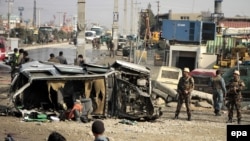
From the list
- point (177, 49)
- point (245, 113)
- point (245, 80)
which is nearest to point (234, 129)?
point (245, 113)

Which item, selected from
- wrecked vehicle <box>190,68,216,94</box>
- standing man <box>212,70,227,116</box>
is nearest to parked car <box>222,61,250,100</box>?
wrecked vehicle <box>190,68,216,94</box>

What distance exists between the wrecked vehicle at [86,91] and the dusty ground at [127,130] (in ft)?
1.48

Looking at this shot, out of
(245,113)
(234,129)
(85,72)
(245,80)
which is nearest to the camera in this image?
(234,129)

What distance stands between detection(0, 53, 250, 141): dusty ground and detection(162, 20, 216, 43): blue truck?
67.4ft

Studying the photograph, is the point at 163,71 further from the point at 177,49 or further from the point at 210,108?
the point at 177,49

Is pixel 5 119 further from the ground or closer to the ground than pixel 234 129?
closer to the ground

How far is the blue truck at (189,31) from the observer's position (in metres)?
34.2

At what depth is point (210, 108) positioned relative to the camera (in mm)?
17406

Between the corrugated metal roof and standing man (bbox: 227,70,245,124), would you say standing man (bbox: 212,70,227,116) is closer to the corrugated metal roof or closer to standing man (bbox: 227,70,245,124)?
standing man (bbox: 227,70,245,124)

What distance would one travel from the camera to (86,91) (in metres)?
13.1

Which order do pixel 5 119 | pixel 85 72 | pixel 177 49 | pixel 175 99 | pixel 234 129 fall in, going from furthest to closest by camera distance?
1. pixel 177 49
2. pixel 175 99
3. pixel 85 72
4. pixel 5 119
5. pixel 234 129

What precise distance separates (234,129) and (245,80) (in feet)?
44.3

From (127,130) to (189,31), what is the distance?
2345cm

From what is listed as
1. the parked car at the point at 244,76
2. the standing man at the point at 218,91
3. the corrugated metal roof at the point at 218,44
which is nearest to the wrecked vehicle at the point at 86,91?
the standing man at the point at 218,91
